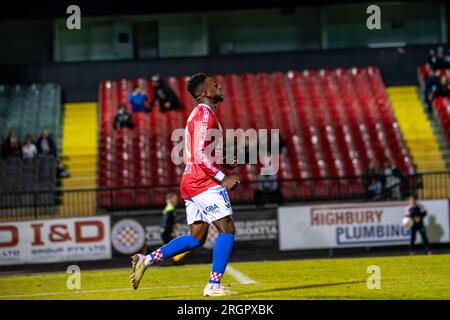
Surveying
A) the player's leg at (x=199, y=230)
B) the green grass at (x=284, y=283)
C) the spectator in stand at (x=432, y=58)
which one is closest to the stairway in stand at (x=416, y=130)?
the spectator in stand at (x=432, y=58)

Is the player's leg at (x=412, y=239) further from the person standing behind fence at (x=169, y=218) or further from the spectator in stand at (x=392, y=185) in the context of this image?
the person standing behind fence at (x=169, y=218)

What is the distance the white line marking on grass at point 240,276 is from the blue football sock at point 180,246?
8.37 ft

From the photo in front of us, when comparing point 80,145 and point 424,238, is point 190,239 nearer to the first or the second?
point 424,238

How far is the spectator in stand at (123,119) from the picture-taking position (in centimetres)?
3228

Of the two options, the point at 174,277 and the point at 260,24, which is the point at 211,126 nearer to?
the point at 174,277

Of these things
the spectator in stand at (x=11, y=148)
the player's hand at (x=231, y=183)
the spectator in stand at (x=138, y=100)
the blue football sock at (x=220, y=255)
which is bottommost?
the blue football sock at (x=220, y=255)

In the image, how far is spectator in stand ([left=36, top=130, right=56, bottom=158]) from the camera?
30062 mm

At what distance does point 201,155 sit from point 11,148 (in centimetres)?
1949

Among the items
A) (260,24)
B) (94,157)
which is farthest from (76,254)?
Answer: (260,24)

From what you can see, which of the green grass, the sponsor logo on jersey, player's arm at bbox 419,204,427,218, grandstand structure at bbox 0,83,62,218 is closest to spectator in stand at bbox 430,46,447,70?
player's arm at bbox 419,204,427,218

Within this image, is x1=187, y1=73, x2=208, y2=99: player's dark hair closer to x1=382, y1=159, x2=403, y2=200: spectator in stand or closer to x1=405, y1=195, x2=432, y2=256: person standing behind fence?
x1=405, y1=195, x2=432, y2=256: person standing behind fence

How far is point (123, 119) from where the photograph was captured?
3228 cm

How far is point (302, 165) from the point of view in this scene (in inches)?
1207

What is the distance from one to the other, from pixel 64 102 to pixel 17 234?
12.8m
